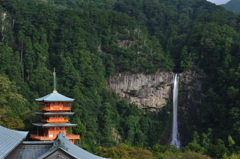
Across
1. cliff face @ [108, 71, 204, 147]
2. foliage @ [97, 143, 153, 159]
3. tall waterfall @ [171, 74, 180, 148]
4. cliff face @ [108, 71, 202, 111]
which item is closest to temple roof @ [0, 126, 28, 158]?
foliage @ [97, 143, 153, 159]

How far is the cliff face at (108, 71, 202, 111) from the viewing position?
214 feet

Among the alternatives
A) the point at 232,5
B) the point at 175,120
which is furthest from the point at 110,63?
the point at 232,5

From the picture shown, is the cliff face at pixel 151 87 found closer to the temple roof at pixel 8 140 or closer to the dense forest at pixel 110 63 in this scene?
the dense forest at pixel 110 63

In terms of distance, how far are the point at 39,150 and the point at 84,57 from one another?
49.1 metres

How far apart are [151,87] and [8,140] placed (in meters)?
53.8

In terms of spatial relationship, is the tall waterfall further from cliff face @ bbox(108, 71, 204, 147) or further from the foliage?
the foliage

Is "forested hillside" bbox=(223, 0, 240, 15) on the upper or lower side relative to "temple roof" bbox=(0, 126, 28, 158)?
upper

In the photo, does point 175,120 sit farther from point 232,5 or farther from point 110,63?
point 232,5

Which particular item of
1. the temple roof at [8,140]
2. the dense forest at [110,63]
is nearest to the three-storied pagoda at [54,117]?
the dense forest at [110,63]

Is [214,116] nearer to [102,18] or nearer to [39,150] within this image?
[102,18]

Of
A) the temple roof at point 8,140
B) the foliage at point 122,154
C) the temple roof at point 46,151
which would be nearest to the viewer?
the temple roof at point 8,140

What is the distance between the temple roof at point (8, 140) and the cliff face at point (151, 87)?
5128cm

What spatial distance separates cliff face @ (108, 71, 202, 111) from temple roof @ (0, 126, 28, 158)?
5128 centimetres

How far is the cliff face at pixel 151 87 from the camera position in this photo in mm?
65188
